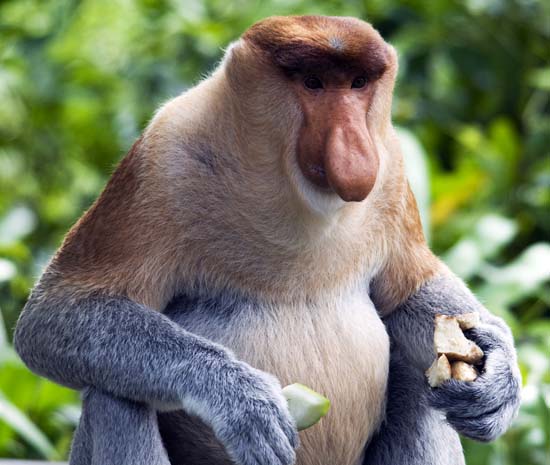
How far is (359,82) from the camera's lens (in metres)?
2.85

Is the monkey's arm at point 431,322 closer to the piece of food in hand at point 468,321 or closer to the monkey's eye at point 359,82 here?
the piece of food in hand at point 468,321

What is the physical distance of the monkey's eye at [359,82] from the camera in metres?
2.83

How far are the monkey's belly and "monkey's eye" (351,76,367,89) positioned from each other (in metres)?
0.65

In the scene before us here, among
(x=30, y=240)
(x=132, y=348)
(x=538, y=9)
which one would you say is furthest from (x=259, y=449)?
(x=538, y=9)

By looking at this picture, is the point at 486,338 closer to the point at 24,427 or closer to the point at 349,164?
the point at 349,164

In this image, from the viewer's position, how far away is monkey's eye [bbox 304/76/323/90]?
280 centimetres

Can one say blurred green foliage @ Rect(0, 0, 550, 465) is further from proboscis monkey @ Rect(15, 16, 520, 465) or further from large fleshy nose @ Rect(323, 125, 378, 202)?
large fleshy nose @ Rect(323, 125, 378, 202)

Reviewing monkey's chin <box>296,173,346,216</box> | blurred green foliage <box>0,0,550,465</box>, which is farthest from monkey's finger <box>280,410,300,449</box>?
blurred green foliage <box>0,0,550,465</box>

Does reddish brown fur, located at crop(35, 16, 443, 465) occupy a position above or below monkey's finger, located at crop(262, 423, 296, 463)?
above

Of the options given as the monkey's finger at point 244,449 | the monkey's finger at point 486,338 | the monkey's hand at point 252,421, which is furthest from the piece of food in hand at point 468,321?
the monkey's finger at point 244,449

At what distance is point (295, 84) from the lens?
282cm

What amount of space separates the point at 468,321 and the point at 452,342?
0.17m

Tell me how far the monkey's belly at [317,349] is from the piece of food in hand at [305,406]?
0.17 m

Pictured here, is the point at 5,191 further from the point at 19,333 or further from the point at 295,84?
the point at 295,84
